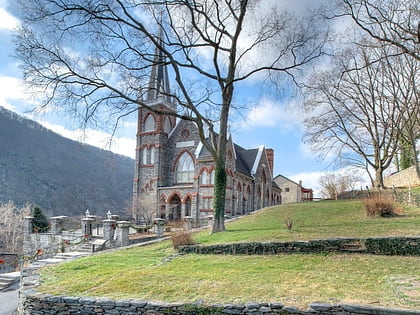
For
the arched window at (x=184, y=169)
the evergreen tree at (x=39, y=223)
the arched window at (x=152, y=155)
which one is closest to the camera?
the evergreen tree at (x=39, y=223)

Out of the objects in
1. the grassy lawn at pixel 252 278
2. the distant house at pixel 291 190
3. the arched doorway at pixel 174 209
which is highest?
the distant house at pixel 291 190

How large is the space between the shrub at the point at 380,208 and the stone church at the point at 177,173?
49.2ft

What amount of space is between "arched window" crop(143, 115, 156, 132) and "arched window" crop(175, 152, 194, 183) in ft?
14.8

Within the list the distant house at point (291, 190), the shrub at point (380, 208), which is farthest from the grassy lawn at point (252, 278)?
the distant house at point (291, 190)

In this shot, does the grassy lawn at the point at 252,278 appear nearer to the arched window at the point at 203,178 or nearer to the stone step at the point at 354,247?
the stone step at the point at 354,247

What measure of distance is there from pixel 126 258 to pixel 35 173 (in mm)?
54865

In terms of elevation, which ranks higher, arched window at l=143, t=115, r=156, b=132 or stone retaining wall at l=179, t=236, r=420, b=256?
arched window at l=143, t=115, r=156, b=132

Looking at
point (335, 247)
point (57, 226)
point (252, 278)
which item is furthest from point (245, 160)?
point (252, 278)

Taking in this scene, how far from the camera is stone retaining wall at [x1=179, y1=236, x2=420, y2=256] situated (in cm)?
980

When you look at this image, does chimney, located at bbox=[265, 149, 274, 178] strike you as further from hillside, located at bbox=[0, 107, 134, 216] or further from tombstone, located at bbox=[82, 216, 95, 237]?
tombstone, located at bbox=[82, 216, 95, 237]

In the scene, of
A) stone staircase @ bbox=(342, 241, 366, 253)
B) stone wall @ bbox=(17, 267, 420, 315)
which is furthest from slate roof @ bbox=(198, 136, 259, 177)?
stone wall @ bbox=(17, 267, 420, 315)

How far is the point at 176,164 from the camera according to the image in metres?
33.8

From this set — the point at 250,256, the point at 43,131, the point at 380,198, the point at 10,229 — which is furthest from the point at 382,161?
the point at 43,131

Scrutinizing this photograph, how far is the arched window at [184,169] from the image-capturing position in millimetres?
32922
